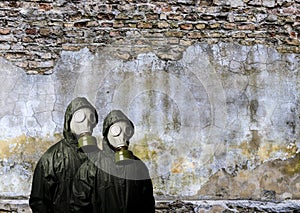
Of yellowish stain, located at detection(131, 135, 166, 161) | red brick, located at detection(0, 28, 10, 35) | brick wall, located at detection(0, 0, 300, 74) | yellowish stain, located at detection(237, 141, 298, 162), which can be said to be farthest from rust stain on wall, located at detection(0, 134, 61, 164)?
yellowish stain, located at detection(237, 141, 298, 162)

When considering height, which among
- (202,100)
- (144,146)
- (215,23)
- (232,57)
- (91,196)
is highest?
(215,23)

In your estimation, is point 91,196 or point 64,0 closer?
point 91,196

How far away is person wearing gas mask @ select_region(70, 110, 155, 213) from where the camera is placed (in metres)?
4.17

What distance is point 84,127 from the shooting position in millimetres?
4434

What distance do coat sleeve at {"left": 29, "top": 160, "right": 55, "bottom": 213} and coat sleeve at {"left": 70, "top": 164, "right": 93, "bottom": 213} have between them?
0.75 feet

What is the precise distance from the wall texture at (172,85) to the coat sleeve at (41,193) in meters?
1.55

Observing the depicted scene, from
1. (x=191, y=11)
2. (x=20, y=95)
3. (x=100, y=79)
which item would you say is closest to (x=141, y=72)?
(x=100, y=79)

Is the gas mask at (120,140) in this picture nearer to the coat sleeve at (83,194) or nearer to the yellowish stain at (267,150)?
the coat sleeve at (83,194)

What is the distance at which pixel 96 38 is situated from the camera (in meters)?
6.13

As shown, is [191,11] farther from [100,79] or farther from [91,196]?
[91,196]

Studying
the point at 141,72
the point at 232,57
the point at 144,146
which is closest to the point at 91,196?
the point at 144,146

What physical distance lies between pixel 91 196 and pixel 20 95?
220 centimetres

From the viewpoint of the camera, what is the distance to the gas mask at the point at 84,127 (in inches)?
172

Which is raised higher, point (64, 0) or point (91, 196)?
point (64, 0)
